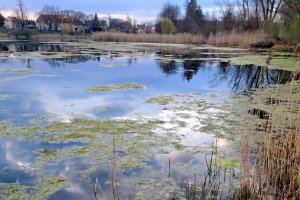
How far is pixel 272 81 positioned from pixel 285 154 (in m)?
6.88

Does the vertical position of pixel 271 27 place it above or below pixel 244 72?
above

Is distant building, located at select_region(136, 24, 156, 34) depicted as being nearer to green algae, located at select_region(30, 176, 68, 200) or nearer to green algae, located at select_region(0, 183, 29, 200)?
green algae, located at select_region(30, 176, 68, 200)

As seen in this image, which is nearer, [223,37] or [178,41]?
[223,37]

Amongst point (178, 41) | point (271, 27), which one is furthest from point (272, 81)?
point (178, 41)

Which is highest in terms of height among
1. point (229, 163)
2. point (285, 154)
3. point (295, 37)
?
point (295, 37)

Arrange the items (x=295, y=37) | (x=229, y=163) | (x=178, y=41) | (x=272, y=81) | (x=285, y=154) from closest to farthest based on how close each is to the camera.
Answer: (x=285, y=154) → (x=229, y=163) → (x=272, y=81) → (x=295, y=37) → (x=178, y=41)

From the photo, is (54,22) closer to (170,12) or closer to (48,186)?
(170,12)

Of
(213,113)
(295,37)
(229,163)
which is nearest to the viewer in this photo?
(229,163)

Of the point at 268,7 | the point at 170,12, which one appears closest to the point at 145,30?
the point at 170,12

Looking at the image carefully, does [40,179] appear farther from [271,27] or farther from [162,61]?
[271,27]

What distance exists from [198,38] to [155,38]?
15.5 ft

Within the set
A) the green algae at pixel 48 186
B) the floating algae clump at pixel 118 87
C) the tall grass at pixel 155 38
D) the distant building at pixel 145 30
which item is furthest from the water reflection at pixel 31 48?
the distant building at pixel 145 30

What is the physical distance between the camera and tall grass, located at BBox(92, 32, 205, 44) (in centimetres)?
2925

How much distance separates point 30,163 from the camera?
3.84m
